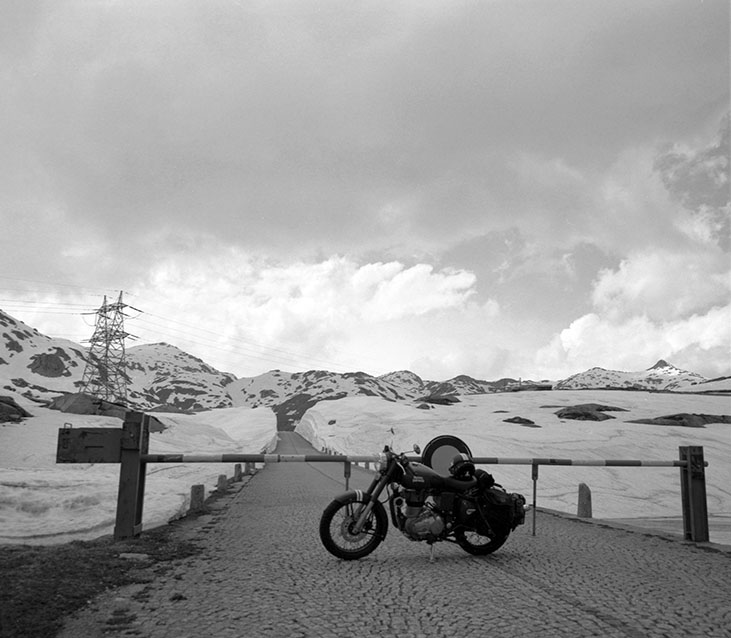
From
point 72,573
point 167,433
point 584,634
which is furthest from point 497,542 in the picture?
point 167,433

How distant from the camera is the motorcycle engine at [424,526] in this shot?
617cm

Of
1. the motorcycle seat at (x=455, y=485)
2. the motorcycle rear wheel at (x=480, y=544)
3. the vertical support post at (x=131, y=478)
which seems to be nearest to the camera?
the motorcycle seat at (x=455, y=485)

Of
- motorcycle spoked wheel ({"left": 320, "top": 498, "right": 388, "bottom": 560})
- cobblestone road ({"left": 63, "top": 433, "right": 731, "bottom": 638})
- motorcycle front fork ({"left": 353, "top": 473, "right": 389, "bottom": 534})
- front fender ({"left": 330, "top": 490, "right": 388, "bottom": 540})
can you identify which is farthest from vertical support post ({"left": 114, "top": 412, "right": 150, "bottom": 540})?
motorcycle front fork ({"left": 353, "top": 473, "right": 389, "bottom": 534})

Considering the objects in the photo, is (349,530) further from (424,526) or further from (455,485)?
Answer: (455,485)

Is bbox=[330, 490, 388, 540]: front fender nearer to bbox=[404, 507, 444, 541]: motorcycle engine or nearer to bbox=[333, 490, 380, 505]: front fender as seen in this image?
bbox=[333, 490, 380, 505]: front fender

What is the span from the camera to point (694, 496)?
7855mm

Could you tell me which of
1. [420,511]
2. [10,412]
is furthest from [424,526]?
[10,412]

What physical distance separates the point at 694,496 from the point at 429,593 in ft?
17.3

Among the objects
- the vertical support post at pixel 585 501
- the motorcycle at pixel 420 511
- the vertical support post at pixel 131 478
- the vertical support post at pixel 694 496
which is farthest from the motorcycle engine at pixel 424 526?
the vertical support post at pixel 585 501

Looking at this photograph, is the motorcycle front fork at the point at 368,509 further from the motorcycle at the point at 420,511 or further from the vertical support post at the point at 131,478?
the vertical support post at the point at 131,478

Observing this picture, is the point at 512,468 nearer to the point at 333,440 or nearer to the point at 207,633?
the point at 207,633

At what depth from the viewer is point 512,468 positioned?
2933 cm

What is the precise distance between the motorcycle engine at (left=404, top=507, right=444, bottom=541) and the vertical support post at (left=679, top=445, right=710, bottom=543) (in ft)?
13.3

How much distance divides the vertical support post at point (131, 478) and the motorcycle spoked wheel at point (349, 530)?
2646 millimetres
